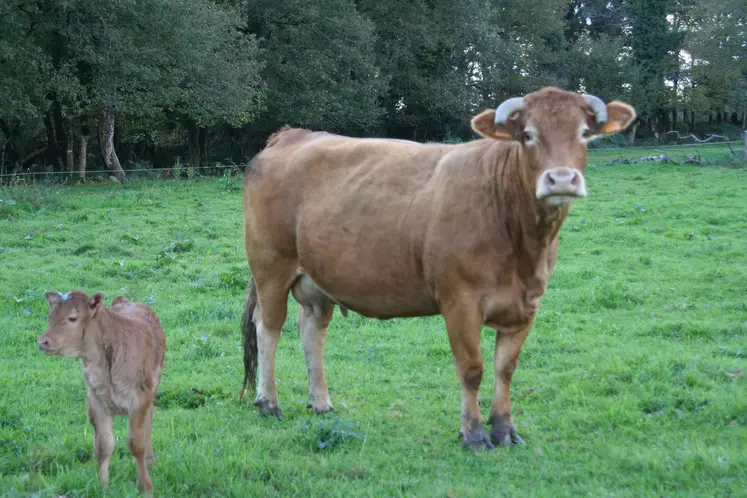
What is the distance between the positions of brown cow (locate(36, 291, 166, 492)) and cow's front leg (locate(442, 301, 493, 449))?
7.23 ft

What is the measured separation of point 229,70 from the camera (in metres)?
30.5

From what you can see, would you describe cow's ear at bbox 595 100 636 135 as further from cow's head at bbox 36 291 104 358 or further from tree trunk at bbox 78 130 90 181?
tree trunk at bbox 78 130 90 181

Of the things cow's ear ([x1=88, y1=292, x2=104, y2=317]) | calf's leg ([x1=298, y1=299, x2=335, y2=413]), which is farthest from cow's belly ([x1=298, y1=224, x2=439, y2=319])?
cow's ear ([x1=88, y1=292, x2=104, y2=317])

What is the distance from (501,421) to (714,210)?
13.5 meters

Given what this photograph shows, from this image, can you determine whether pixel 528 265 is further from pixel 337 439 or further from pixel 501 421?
pixel 337 439

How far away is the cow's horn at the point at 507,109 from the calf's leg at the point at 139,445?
308 cm

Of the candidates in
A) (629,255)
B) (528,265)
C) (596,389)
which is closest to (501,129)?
(528,265)

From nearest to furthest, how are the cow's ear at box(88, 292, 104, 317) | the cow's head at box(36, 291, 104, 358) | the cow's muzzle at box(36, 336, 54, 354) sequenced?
the cow's muzzle at box(36, 336, 54, 354) < the cow's head at box(36, 291, 104, 358) < the cow's ear at box(88, 292, 104, 317)

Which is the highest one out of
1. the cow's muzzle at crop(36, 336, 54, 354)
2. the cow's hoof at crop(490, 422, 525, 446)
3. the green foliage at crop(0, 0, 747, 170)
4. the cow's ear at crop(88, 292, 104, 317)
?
the green foliage at crop(0, 0, 747, 170)

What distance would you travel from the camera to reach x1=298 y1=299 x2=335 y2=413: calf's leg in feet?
24.2

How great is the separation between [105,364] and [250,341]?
2747mm

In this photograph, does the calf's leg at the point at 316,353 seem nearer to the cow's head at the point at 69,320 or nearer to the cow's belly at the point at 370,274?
the cow's belly at the point at 370,274

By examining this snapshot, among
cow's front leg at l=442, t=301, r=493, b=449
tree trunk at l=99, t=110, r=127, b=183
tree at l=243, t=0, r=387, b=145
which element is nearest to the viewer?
cow's front leg at l=442, t=301, r=493, b=449

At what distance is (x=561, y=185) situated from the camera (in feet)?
17.5
